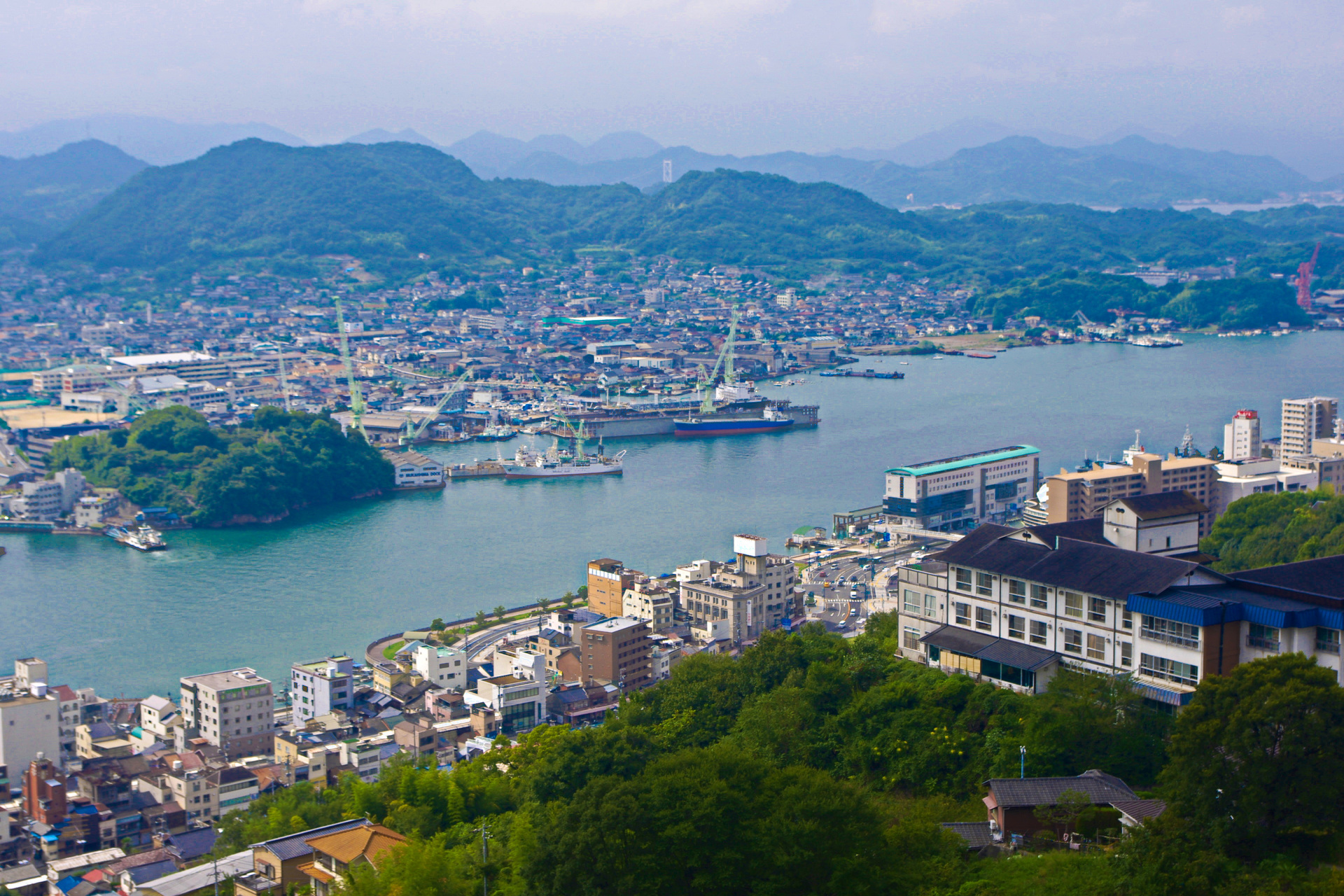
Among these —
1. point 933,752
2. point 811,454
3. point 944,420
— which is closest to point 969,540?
point 933,752

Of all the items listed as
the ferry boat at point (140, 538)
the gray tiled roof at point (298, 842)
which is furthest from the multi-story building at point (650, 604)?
the ferry boat at point (140, 538)

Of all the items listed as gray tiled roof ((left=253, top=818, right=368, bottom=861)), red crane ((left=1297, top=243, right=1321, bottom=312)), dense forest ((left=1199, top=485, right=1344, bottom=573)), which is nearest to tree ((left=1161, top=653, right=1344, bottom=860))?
gray tiled roof ((left=253, top=818, right=368, bottom=861))

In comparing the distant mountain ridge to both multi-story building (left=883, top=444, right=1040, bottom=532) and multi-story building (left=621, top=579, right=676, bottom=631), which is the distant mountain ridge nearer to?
multi-story building (left=883, top=444, right=1040, bottom=532)

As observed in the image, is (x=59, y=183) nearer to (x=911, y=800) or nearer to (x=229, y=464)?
(x=229, y=464)

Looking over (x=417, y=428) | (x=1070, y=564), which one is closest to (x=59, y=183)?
(x=417, y=428)

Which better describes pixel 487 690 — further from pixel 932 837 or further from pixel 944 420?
pixel 944 420

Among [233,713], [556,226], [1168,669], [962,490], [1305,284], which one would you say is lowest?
[233,713]
